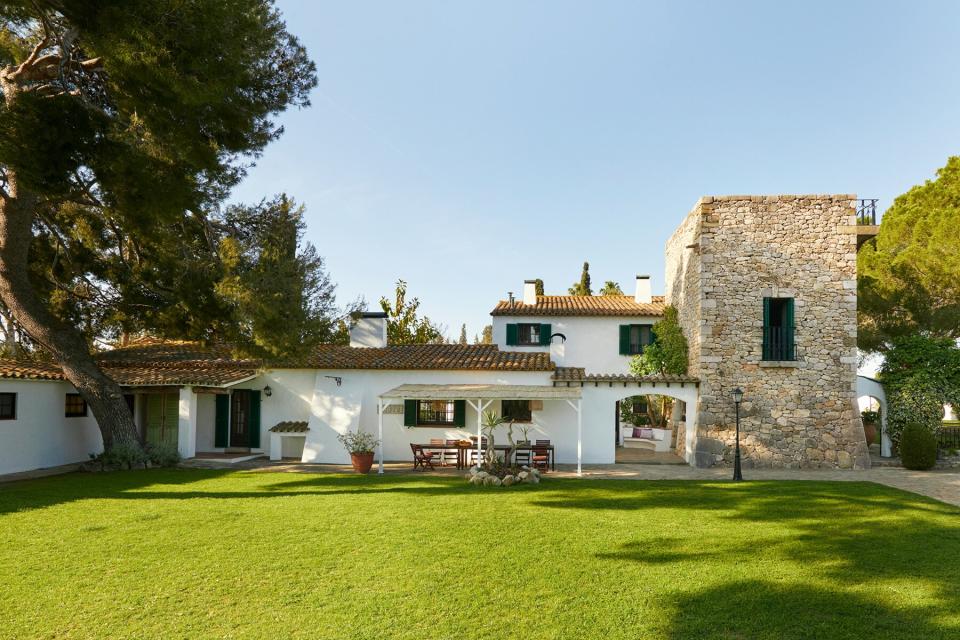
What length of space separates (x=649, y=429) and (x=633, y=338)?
3.68m

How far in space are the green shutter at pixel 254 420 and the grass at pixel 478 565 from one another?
5782 millimetres

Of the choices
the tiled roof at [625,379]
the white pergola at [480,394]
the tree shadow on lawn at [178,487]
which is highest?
the tiled roof at [625,379]

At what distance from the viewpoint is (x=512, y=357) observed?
56.5 feet

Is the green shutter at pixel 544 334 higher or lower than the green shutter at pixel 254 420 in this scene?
higher

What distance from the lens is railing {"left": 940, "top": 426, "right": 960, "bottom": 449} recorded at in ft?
52.1

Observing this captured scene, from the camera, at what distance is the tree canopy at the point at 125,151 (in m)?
8.45

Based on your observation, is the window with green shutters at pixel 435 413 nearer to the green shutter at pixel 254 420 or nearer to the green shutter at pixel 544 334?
the green shutter at pixel 254 420

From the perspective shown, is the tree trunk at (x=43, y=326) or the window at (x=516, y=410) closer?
the tree trunk at (x=43, y=326)

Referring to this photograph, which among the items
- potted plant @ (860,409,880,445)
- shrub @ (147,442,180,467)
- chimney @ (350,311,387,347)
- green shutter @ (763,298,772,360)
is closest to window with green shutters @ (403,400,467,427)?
chimney @ (350,311,387,347)

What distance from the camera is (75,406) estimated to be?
15.8 metres

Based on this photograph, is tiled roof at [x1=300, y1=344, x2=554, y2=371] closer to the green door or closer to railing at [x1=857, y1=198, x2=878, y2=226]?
the green door

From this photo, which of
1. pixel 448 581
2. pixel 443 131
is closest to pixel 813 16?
pixel 443 131

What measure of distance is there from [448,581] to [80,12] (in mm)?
9096

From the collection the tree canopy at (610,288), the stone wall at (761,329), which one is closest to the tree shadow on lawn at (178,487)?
the stone wall at (761,329)
